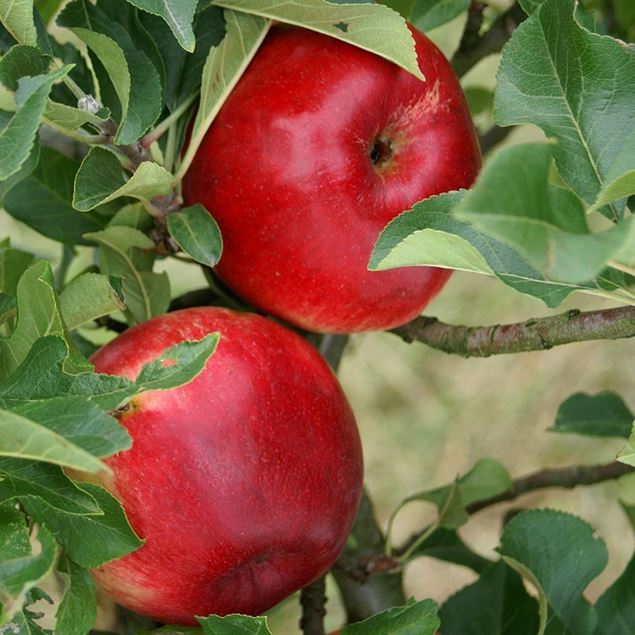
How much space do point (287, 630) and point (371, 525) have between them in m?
0.12

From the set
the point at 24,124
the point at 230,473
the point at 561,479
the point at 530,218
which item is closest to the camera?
the point at 530,218

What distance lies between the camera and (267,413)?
0.59 meters

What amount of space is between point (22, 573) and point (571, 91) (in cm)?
37

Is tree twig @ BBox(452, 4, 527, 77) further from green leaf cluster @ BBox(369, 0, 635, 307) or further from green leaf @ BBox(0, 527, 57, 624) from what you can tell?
green leaf @ BBox(0, 527, 57, 624)

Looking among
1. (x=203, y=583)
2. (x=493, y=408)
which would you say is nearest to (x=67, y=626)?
(x=203, y=583)

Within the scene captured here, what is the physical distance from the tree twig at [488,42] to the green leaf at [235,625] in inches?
20.4

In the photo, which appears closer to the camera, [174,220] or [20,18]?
[20,18]

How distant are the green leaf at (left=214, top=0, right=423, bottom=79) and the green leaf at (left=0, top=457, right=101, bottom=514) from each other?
0.94 feet

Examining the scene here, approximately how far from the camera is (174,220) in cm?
63

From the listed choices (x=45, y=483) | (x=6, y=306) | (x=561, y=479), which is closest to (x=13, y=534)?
(x=45, y=483)

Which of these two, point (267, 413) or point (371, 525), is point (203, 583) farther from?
point (371, 525)

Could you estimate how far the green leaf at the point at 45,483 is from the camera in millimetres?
511

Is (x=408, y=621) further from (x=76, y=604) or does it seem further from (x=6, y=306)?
(x=6, y=306)

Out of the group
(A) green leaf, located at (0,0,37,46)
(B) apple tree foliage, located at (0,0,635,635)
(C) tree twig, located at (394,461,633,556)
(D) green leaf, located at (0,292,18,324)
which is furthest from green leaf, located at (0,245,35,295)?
(C) tree twig, located at (394,461,633,556)
